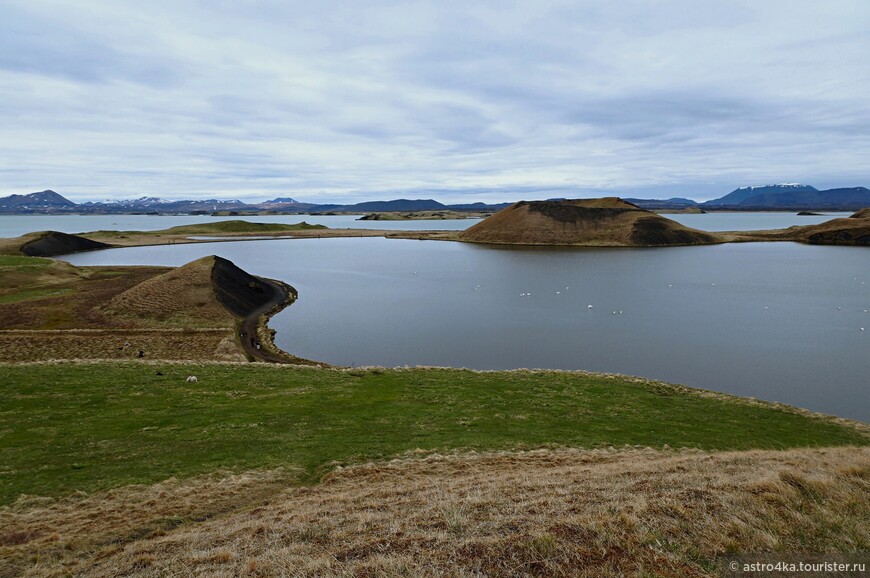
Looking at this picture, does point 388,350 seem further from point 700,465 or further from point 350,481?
point 700,465

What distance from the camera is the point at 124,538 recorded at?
10688 millimetres

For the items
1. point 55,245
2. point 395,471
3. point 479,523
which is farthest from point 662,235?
point 55,245

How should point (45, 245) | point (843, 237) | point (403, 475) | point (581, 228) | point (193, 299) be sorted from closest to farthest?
point (403, 475) → point (193, 299) → point (45, 245) → point (843, 237) → point (581, 228)

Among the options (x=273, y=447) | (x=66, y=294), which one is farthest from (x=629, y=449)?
(x=66, y=294)

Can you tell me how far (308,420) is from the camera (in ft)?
65.0

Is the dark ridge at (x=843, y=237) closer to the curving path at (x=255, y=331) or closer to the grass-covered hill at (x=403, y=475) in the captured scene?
the grass-covered hill at (x=403, y=475)

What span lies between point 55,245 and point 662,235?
16249cm

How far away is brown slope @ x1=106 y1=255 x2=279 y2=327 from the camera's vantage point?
44.1 m

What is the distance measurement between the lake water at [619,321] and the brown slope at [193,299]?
531 cm

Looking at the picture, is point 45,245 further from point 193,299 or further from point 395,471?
point 395,471

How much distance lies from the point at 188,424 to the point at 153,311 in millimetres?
31384

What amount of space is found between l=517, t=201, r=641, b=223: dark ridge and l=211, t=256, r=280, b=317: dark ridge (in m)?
111

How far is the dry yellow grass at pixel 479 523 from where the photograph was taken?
752 cm

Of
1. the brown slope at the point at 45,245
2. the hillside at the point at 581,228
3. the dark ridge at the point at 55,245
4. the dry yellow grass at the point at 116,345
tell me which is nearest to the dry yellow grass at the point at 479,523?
the dry yellow grass at the point at 116,345
